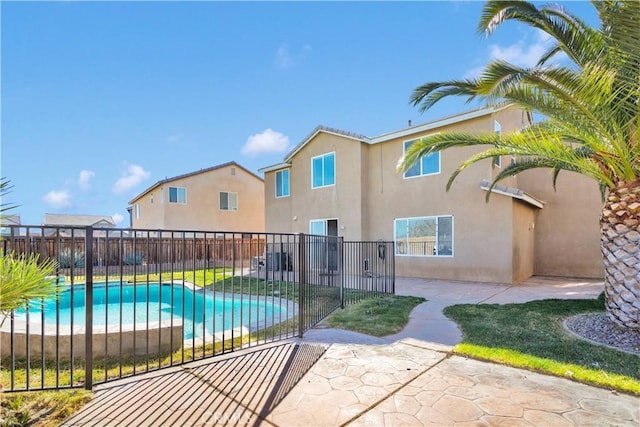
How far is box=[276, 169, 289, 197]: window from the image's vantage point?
61.9ft

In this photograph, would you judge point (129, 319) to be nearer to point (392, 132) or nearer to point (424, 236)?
point (424, 236)

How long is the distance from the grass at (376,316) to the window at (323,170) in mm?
8350

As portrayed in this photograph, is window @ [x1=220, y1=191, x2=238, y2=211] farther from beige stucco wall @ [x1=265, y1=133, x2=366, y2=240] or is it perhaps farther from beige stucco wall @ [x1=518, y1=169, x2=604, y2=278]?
beige stucco wall @ [x1=518, y1=169, x2=604, y2=278]

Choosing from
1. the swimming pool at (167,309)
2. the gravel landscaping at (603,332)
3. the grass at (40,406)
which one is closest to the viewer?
the grass at (40,406)

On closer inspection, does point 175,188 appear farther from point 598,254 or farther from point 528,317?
point 598,254

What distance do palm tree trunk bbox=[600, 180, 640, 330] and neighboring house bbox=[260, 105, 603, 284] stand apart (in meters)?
5.67

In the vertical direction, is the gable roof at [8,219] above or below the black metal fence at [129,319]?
above

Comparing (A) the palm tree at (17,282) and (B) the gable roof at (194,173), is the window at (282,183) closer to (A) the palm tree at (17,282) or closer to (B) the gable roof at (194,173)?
(B) the gable roof at (194,173)

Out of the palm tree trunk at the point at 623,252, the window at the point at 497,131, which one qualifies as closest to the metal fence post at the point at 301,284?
the palm tree trunk at the point at 623,252

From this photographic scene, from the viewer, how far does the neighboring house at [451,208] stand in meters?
11.8

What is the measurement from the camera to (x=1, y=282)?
2.41 m

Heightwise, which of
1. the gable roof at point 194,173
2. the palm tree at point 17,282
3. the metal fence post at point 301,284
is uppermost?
the gable roof at point 194,173

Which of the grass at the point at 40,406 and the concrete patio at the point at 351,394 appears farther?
the concrete patio at the point at 351,394

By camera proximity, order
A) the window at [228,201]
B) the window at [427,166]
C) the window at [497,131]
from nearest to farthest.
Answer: the window at [497,131], the window at [427,166], the window at [228,201]
